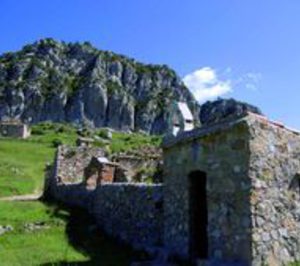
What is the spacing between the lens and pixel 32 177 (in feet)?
114

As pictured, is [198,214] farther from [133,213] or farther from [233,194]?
[133,213]

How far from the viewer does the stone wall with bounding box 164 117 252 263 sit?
13.5m

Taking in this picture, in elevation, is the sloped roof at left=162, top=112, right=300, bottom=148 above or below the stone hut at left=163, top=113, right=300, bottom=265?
above

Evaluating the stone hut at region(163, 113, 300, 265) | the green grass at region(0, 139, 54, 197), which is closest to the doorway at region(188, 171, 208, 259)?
the stone hut at region(163, 113, 300, 265)

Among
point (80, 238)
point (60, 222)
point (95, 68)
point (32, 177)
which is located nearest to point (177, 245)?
point (80, 238)

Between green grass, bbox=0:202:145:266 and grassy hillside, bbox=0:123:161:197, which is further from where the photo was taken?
grassy hillside, bbox=0:123:161:197

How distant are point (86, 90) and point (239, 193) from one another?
12219 cm

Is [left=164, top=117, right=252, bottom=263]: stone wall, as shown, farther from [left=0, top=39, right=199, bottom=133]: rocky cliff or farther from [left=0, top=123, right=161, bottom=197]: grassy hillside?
[left=0, top=39, right=199, bottom=133]: rocky cliff

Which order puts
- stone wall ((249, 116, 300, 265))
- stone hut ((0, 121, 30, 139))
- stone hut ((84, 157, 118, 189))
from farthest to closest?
1. stone hut ((0, 121, 30, 139))
2. stone hut ((84, 157, 118, 189))
3. stone wall ((249, 116, 300, 265))

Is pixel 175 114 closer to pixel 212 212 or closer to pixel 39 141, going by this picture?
pixel 212 212

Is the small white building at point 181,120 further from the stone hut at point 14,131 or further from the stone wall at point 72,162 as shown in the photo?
the stone hut at point 14,131

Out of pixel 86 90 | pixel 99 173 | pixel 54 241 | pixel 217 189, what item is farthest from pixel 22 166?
pixel 86 90

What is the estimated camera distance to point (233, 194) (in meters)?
13.8

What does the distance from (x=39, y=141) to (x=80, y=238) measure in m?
38.5
